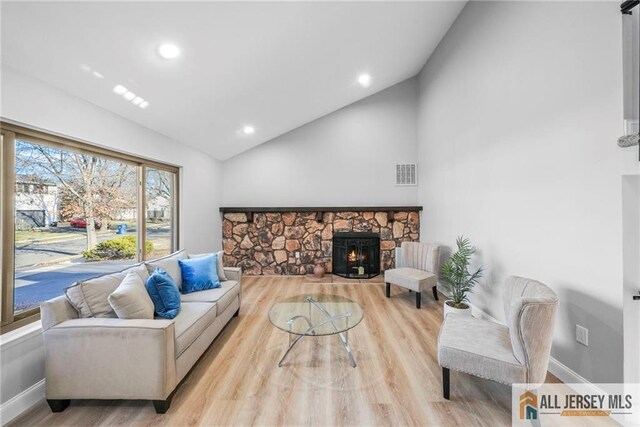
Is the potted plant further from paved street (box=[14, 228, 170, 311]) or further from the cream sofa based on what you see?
paved street (box=[14, 228, 170, 311])

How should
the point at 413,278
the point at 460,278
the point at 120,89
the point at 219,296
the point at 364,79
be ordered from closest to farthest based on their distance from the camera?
the point at 120,89 < the point at 219,296 < the point at 460,278 < the point at 413,278 < the point at 364,79

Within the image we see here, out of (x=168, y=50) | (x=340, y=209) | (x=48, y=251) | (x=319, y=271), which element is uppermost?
(x=168, y=50)

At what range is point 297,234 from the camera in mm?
5195

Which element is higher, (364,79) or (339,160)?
(364,79)

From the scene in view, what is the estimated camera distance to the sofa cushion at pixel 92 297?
1860mm

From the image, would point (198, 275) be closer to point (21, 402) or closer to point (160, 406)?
point (160, 406)

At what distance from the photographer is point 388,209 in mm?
5016

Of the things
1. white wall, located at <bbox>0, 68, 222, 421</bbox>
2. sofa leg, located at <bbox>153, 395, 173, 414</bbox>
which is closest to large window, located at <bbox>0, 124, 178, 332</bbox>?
white wall, located at <bbox>0, 68, 222, 421</bbox>

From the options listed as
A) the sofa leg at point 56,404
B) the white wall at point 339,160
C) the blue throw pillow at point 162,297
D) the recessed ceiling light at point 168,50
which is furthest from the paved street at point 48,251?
the white wall at point 339,160

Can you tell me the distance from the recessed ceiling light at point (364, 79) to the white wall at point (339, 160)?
0.78 m

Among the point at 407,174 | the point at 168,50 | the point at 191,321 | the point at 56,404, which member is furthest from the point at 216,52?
the point at 407,174

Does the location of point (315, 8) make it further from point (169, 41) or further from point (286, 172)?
point (286, 172)

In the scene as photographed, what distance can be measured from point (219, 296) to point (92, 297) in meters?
1.05

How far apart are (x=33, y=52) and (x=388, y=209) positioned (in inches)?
184
